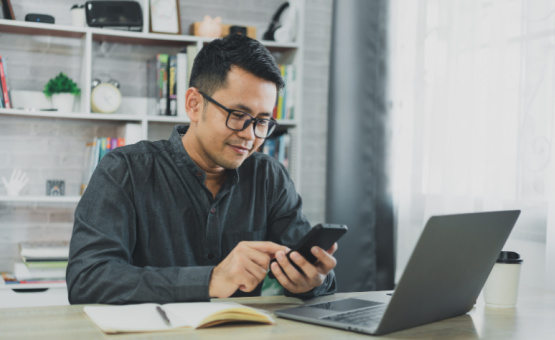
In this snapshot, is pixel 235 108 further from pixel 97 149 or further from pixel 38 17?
pixel 38 17

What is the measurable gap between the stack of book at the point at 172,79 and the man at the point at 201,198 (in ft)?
3.30

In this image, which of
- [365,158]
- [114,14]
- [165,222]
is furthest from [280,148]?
[165,222]

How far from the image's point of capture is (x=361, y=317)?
1140mm

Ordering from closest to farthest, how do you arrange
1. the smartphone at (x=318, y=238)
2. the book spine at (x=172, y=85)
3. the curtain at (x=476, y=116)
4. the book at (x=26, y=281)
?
the smartphone at (x=318, y=238), the curtain at (x=476, y=116), the book at (x=26, y=281), the book spine at (x=172, y=85)

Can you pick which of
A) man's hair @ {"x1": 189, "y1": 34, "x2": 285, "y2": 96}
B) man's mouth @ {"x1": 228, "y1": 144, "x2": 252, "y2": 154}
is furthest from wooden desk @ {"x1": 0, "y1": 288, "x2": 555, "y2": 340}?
man's hair @ {"x1": 189, "y1": 34, "x2": 285, "y2": 96}

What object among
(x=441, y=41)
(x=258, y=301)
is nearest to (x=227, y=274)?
(x=258, y=301)

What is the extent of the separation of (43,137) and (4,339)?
81.3 inches

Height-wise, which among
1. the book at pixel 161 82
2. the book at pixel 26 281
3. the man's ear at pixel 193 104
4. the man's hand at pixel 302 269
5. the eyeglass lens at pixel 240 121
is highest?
the book at pixel 161 82

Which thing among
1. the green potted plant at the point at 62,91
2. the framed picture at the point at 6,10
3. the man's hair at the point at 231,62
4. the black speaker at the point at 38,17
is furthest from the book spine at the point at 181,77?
the man's hair at the point at 231,62

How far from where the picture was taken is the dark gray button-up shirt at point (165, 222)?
131 cm

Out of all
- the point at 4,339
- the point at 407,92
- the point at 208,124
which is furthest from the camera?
the point at 407,92

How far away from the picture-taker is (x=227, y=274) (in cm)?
126

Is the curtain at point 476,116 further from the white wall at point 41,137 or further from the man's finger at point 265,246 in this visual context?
the white wall at point 41,137

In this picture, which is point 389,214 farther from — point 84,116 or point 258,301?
point 258,301
